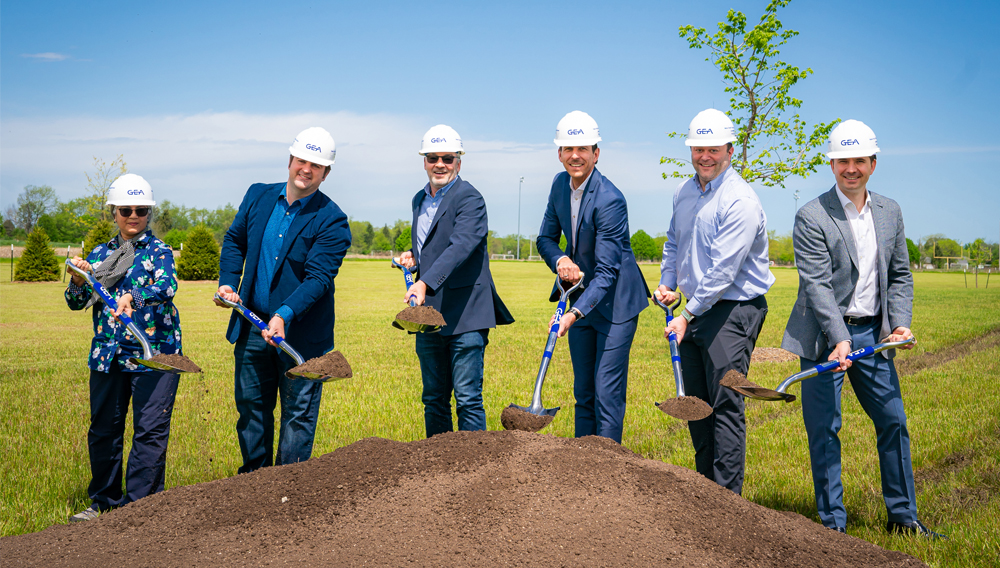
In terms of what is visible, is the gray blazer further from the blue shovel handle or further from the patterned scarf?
the patterned scarf

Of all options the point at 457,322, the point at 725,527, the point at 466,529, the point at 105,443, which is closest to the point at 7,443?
the point at 105,443

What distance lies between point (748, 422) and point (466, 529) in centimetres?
525

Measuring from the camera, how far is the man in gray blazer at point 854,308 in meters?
4.22

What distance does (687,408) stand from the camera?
405 centimetres

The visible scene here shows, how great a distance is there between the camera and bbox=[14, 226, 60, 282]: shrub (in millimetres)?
31797

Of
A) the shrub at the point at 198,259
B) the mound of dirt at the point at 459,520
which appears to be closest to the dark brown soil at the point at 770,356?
the mound of dirt at the point at 459,520

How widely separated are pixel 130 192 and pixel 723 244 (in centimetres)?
383

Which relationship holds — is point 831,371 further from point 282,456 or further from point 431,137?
point 282,456

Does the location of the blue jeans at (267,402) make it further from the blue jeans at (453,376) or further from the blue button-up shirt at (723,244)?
the blue button-up shirt at (723,244)

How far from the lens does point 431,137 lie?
5.02m

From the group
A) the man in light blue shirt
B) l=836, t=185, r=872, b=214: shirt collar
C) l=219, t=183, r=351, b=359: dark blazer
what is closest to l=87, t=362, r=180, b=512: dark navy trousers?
l=219, t=183, r=351, b=359: dark blazer

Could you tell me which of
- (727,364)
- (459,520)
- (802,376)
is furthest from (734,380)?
(459,520)

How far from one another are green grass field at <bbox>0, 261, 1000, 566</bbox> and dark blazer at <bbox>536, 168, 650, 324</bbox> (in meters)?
1.75

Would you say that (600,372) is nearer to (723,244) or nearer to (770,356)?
(723,244)
